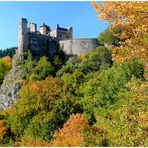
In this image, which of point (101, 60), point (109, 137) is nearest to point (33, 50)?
point (101, 60)

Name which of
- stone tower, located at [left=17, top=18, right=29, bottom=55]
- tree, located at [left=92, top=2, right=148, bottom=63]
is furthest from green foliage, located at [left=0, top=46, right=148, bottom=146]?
tree, located at [left=92, top=2, right=148, bottom=63]

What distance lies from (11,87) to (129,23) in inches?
2050

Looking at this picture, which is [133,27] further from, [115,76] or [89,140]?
[115,76]

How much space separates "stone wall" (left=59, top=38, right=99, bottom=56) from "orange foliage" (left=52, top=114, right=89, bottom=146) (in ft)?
75.9

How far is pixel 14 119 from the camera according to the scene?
56.3m

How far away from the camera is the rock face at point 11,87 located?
6544 centimetres

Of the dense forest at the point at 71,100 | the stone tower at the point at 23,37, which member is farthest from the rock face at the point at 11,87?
the stone tower at the point at 23,37

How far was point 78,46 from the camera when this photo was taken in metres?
72.9

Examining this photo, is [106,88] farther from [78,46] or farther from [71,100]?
[78,46]

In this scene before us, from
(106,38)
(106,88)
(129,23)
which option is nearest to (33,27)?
(106,38)

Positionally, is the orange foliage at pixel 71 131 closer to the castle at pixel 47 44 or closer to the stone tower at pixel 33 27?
the castle at pixel 47 44

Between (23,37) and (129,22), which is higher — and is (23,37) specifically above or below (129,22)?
above

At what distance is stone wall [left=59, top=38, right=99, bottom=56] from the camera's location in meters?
72.4

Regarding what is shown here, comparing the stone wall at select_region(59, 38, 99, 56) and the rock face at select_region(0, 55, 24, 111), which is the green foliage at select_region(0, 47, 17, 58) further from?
the rock face at select_region(0, 55, 24, 111)
